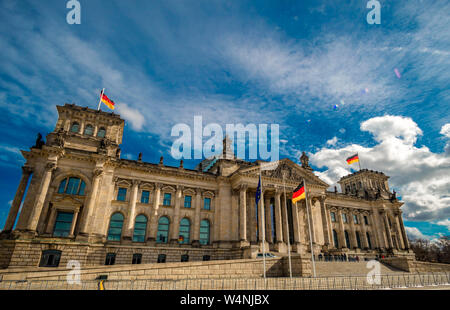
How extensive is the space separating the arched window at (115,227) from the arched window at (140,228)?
2036mm

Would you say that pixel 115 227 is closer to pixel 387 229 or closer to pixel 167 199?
pixel 167 199

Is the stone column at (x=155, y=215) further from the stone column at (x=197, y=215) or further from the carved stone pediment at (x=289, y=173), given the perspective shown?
the carved stone pediment at (x=289, y=173)

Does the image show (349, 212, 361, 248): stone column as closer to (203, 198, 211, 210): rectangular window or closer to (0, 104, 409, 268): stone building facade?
(0, 104, 409, 268): stone building facade

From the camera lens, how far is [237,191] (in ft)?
141

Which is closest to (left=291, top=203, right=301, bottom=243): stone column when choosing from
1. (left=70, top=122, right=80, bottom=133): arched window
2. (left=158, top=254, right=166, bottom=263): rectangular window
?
(left=158, top=254, right=166, bottom=263): rectangular window

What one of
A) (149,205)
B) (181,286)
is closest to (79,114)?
(149,205)

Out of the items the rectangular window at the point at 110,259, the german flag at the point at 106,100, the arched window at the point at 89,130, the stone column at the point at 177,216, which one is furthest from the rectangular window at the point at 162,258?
the german flag at the point at 106,100

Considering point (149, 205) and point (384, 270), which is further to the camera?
point (149, 205)

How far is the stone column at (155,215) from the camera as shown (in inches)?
1473

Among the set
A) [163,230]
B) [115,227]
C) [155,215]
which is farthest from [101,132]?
[163,230]

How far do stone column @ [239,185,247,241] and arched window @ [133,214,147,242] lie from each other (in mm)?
14184

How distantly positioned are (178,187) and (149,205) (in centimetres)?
515

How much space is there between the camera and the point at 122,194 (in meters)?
38.3
